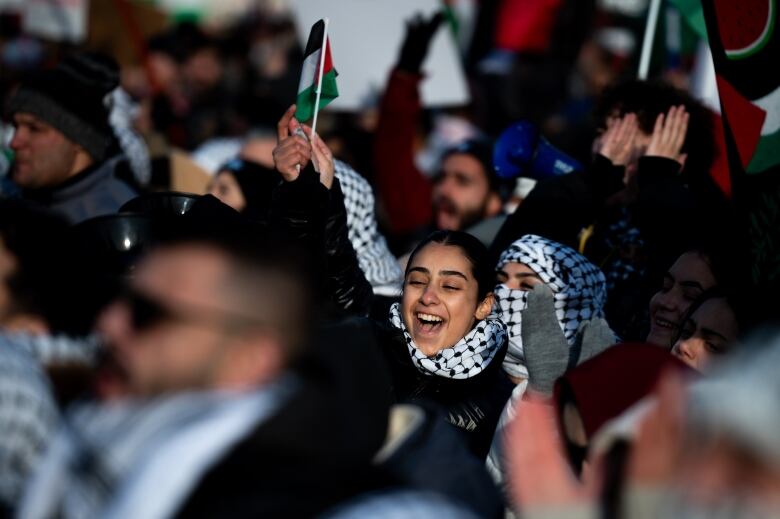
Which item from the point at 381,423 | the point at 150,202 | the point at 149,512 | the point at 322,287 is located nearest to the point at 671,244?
the point at 322,287

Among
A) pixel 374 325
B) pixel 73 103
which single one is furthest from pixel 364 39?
pixel 374 325

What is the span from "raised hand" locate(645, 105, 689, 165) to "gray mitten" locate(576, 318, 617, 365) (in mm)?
1162

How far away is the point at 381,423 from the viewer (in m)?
2.58

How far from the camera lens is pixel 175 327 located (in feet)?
7.91

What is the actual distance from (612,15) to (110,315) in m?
10.1

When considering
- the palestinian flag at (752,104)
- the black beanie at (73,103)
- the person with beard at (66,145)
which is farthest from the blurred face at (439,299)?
the black beanie at (73,103)

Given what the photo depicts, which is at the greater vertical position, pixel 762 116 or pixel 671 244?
pixel 762 116

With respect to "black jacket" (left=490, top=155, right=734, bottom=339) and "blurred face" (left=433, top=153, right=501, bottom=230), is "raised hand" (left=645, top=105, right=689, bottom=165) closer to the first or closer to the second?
"black jacket" (left=490, top=155, right=734, bottom=339)

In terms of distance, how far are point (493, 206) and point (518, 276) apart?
6.96ft

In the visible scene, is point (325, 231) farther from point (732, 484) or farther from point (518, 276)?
point (732, 484)

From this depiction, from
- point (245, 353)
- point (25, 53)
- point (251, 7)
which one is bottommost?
point (251, 7)

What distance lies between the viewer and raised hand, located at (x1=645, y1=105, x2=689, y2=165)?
16.4ft

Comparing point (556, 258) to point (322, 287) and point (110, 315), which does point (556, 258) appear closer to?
point (322, 287)

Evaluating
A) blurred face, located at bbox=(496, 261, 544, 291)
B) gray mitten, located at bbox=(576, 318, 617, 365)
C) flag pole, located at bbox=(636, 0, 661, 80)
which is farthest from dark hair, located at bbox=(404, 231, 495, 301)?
flag pole, located at bbox=(636, 0, 661, 80)
